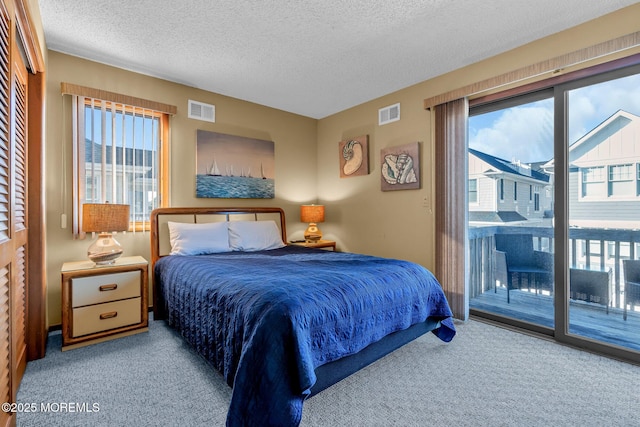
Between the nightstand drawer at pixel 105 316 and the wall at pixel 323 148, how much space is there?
0.68 m

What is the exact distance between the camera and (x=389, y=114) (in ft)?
12.7

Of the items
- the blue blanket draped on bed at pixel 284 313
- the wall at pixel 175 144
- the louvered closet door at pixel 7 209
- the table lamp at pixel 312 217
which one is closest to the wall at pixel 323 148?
the wall at pixel 175 144

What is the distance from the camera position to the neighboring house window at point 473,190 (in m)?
3.29

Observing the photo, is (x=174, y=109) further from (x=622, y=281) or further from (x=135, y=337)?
(x=622, y=281)

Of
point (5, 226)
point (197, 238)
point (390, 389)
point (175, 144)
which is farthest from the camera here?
point (175, 144)

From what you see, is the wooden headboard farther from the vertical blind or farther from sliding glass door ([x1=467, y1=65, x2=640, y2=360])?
sliding glass door ([x1=467, y1=65, x2=640, y2=360])

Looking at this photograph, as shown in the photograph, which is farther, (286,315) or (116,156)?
(116,156)

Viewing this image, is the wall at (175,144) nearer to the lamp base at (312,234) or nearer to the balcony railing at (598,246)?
the lamp base at (312,234)

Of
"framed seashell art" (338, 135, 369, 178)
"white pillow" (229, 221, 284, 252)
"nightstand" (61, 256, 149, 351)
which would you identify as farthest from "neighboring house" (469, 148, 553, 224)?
"nightstand" (61, 256, 149, 351)

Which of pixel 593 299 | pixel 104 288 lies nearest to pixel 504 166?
pixel 593 299

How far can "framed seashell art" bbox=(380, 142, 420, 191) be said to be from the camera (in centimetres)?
354

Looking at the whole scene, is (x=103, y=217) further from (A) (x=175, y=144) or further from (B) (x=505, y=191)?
(B) (x=505, y=191)

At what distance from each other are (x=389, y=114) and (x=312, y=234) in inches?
78.3

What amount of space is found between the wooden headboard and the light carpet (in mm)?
1071
